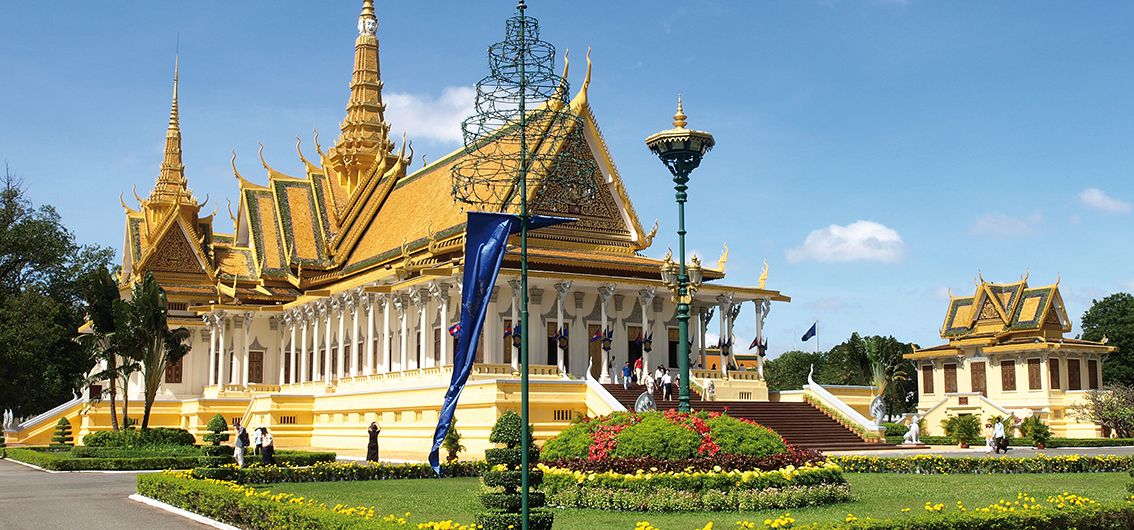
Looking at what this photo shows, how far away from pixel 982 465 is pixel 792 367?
6567 cm

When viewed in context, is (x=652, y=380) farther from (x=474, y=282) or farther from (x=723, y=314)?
(x=474, y=282)

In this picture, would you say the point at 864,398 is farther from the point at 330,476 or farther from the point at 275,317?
the point at 275,317

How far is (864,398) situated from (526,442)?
1058 inches

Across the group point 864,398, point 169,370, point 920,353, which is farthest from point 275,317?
point 920,353

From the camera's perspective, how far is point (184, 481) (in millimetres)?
17078

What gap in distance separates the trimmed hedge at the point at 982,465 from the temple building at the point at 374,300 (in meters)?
6.45

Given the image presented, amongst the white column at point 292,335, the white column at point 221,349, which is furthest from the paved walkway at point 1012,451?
the white column at point 221,349

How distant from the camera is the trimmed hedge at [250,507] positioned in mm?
11758

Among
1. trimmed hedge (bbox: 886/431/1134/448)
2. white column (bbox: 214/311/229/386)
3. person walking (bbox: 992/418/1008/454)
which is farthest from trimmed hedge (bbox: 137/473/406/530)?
white column (bbox: 214/311/229/386)

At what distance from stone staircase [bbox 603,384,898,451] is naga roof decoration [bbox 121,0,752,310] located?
5814mm

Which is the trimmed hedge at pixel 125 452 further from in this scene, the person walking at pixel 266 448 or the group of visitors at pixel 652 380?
the group of visitors at pixel 652 380

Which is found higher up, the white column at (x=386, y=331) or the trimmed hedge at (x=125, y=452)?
the white column at (x=386, y=331)

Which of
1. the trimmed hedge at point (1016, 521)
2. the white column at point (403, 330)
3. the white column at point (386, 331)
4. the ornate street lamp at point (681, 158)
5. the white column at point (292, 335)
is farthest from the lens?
the white column at point (292, 335)

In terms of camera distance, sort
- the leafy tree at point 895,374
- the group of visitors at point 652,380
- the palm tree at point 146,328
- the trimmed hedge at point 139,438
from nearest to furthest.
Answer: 1. the group of visitors at point 652,380
2. the trimmed hedge at point 139,438
3. the palm tree at point 146,328
4. the leafy tree at point 895,374
